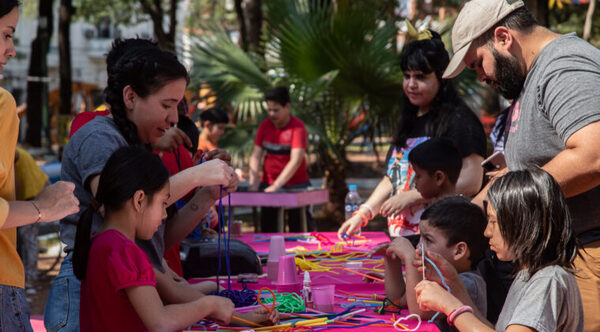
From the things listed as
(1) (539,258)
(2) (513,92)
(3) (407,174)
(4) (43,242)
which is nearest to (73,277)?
(1) (539,258)

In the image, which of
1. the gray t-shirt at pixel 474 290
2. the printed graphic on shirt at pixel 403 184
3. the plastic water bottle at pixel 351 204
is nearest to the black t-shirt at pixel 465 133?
the printed graphic on shirt at pixel 403 184

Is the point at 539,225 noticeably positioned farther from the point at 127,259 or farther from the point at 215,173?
the point at 127,259

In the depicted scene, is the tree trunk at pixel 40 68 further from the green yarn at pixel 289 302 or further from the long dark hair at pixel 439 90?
the green yarn at pixel 289 302

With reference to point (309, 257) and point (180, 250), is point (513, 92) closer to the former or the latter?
point (309, 257)

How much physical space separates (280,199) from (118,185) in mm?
4557

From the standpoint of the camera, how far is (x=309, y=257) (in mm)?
3557

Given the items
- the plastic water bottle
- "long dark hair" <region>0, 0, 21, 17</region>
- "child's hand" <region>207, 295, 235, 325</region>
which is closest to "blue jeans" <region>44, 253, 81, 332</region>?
"child's hand" <region>207, 295, 235, 325</region>

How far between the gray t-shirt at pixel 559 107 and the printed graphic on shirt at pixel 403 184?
102 cm

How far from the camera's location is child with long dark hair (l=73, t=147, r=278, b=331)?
2.09m

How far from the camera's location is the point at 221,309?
2225 millimetres

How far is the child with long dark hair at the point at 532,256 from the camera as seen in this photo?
6.73 ft

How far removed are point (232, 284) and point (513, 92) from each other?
141cm

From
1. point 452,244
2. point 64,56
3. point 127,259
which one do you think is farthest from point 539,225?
point 64,56

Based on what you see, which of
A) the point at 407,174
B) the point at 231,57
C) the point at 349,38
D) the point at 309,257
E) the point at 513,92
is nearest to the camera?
the point at 513,92
